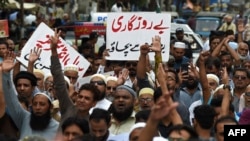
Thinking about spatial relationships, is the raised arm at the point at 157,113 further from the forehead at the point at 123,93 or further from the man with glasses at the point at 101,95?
the man with glasses at the point at 101,95

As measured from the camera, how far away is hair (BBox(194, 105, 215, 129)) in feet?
24.6

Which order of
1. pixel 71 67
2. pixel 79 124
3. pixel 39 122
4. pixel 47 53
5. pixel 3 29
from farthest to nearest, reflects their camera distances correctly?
pixel 3 29 < pixel 47 53 < pixel 71 67 < pixel 39 122 < pixel 79 124

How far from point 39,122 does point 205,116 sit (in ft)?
5.07

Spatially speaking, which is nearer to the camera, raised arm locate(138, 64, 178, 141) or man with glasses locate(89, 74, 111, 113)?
raised arm locate(138, 64, 178, 141)

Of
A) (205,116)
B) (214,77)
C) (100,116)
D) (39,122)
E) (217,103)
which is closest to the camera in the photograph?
(205,116)

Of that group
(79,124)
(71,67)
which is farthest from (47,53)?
(79,124)

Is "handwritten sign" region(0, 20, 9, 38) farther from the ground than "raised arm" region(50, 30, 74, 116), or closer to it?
closer to it

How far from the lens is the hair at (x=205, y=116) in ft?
24.6

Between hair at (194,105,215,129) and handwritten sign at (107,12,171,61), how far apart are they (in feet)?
13.2

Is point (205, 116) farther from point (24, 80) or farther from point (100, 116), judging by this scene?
point (24, 80)

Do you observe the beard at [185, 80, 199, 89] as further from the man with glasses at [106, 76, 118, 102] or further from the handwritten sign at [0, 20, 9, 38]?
the handwritten sign at [0, 20, 9, 38]

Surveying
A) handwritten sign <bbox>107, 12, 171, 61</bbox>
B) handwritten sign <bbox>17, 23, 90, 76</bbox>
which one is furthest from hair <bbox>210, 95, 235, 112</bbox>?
handwritten sign <bbox>17, 23, 90, 76</bbox>

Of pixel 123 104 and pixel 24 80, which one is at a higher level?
pixel 24 80

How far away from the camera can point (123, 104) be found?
28.5 feet
